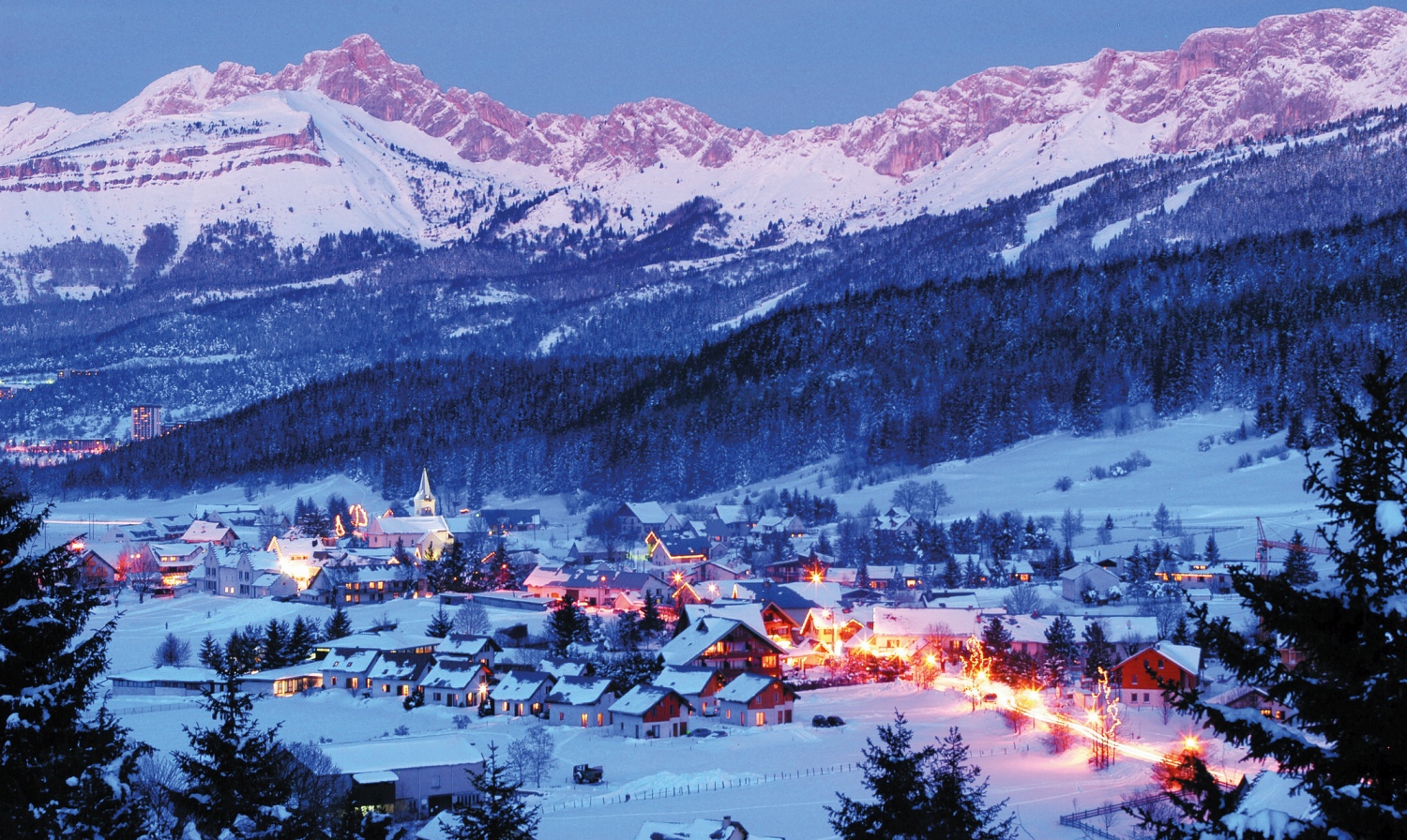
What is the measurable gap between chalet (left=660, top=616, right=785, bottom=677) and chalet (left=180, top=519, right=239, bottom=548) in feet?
180

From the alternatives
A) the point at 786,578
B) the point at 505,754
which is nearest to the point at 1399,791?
the point at 505,754

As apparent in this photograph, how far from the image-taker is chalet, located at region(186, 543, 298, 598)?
261 ft

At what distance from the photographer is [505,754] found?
123 ft

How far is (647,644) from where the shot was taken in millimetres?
60031

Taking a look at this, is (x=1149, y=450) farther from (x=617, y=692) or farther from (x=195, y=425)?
(x=195, y=425)

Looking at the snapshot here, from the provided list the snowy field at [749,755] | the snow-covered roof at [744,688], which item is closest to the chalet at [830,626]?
the snowy field at [749,755]

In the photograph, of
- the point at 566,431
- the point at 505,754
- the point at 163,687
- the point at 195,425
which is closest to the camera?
the point at 505,754

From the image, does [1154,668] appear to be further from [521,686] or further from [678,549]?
[678,549]

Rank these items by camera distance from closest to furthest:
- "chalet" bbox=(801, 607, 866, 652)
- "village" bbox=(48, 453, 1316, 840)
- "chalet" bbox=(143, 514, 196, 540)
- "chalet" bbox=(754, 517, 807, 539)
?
"village" bbox=(48, 453, 1316, 840) → "chalet" bbox=(801, 607, 866, 652) → "chalet" bbox=(754, 517, 807, 539) → "chalet" bbox=(143, 514, 196, 540)

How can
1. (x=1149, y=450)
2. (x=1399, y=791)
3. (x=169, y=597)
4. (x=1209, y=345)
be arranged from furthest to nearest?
(x=1209, y=345), (x=1149, y=450), (x=169, y=597), (x=1399, y=791)

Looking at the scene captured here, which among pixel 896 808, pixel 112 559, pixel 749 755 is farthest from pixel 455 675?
pixel 112 559

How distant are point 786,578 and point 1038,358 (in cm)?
6518

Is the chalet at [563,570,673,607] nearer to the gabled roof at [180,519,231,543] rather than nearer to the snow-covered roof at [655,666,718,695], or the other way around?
the snow-covered roof at [655,666,718,695]

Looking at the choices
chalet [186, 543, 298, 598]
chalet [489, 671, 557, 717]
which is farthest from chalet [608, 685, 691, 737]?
chalet [186, 543, 298, 598]
